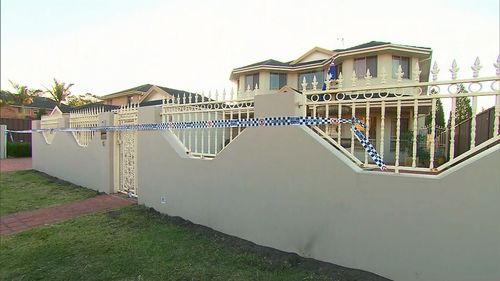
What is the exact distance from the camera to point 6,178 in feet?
32.6

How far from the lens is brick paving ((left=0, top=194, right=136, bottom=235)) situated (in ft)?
16.8

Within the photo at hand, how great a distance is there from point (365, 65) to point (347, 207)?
18441 mm

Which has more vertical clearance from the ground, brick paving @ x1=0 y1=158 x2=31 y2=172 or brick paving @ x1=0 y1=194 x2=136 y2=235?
brick paving @ x1=0 y1=194 x2=136 y2=235

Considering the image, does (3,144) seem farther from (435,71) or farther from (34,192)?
(435,71)

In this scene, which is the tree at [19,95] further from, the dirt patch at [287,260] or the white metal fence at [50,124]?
the dirt patch at [287,260]

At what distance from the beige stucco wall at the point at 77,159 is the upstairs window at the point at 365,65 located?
1620 centimetres

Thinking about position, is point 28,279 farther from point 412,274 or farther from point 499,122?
point 499,122

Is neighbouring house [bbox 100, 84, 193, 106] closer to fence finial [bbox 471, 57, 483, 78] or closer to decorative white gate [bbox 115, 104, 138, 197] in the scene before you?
decorative white gate [bbox 115, 104, 138, 197]

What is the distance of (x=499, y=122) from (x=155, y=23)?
9252 millimetres

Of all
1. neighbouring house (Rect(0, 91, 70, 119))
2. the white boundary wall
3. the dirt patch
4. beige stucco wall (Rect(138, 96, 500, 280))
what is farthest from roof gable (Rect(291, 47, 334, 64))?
neighbouring house (Rect(0, 91, 70, 119))

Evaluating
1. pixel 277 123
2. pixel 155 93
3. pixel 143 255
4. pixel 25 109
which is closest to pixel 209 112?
pixel 277 123

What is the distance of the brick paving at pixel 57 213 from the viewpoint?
16.8 ft

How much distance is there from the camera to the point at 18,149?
17.9 metres

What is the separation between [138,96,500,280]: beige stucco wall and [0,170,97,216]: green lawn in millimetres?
3974
